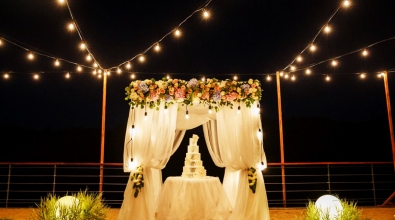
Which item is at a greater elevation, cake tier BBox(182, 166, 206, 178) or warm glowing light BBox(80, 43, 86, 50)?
warm glowing light BBox(80, 43, 86, 50)

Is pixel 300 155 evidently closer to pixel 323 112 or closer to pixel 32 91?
pixel 323 112

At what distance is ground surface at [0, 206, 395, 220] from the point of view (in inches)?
202

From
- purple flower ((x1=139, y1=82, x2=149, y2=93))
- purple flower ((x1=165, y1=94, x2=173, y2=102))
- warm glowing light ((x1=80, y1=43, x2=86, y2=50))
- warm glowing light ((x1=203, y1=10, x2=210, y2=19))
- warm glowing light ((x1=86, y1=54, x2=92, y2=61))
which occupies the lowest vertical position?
purple flower ((x1=165, y1=94, x2=173, y2=102))

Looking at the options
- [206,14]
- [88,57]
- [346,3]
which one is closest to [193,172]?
[206,14]

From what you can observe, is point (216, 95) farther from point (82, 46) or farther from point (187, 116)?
point (82, 46)

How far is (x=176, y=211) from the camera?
481 centimetres

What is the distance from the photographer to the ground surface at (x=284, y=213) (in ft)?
16.8

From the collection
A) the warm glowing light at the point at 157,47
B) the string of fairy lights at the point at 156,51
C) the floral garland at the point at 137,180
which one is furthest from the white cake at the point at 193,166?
the warm glowing light at the point at 157,47

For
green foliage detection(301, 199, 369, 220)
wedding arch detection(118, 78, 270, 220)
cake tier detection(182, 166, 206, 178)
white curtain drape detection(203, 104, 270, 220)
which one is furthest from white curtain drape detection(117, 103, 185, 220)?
green foliage detection(301, 199, 369, 220)

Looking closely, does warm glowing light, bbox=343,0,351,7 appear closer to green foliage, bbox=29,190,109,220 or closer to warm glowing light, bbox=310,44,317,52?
warm glowing light, bbox=310,44,317,52

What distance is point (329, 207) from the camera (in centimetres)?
378

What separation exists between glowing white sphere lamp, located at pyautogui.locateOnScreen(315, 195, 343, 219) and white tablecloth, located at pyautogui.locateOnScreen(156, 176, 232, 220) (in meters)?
1.49

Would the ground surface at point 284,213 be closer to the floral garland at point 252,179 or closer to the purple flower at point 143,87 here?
the floral garland at point 252,179

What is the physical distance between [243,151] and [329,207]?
1340 millimetres
